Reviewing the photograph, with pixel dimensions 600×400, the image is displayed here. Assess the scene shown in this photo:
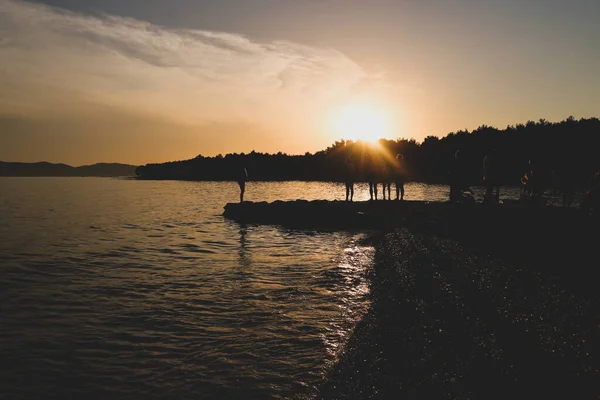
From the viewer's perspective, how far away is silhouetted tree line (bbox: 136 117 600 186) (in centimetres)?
3785

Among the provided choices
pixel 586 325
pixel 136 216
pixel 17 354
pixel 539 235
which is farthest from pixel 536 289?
pixel 136 216

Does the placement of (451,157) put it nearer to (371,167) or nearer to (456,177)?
(371,167)

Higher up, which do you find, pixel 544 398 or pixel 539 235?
pixel 539 235

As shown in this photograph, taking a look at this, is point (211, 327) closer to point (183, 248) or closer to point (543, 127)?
point (183, 248)

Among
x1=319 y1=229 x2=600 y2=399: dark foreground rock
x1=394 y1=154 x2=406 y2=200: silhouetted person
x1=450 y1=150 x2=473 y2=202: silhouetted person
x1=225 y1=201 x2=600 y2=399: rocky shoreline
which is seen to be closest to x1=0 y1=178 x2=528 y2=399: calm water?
x1=319 y1=229 x2=600 y2=399: dark foreground rock

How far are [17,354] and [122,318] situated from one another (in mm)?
2256

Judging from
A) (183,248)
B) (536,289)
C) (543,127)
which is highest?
(543,127)

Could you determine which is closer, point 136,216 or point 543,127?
point 136,216

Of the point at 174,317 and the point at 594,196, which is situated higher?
the point at 594,196

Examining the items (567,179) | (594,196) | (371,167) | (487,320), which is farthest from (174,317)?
(567,179)

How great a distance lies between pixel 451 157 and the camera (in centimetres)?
9106

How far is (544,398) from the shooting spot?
4.73m

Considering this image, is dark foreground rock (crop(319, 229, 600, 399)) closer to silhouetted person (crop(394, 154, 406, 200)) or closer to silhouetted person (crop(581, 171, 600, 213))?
silhouetted person (crop(581, 171, 600, 213))

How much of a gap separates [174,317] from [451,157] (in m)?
91.4
